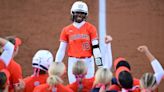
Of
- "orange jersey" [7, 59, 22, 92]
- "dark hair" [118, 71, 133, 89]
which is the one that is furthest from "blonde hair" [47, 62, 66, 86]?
"dark hair" [118, 71, 133, 89]

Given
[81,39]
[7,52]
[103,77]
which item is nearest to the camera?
[103,77]

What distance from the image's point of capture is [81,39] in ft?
25.2

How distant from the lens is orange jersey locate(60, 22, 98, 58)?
768cm

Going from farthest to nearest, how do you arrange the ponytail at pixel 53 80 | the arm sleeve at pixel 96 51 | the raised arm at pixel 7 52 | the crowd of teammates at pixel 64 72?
the arm sleeve at pixel 96 51 < the raised arm at pixel 7 52 < the ponytail at pixel 53 80 < the crowd of teammates at pixel 64 72

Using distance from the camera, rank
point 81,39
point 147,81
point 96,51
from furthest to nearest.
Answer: point 81,39 < point 96,51 < point 147,81

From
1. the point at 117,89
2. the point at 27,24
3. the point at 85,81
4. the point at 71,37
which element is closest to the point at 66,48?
the point at 71,37

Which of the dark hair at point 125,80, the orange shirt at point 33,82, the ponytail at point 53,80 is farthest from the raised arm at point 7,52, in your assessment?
the dark hair at point 125,80

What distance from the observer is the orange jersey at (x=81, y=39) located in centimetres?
768

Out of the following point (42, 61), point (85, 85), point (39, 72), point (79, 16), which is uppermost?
point (79, 16)

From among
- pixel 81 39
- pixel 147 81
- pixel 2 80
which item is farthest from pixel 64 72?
pixel 81 39

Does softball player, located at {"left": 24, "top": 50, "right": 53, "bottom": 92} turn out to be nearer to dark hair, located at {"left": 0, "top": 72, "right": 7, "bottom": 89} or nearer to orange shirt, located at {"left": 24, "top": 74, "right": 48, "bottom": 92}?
orange shirt, located at {"left": 24, "top": 74, "right": 48, "bottom": 92}

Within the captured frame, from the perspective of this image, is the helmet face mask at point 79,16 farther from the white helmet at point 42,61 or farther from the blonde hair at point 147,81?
the blonde hair at point 147,81

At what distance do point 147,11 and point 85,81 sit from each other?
537 centimetres

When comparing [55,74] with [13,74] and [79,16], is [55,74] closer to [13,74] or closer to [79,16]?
[13,74]
